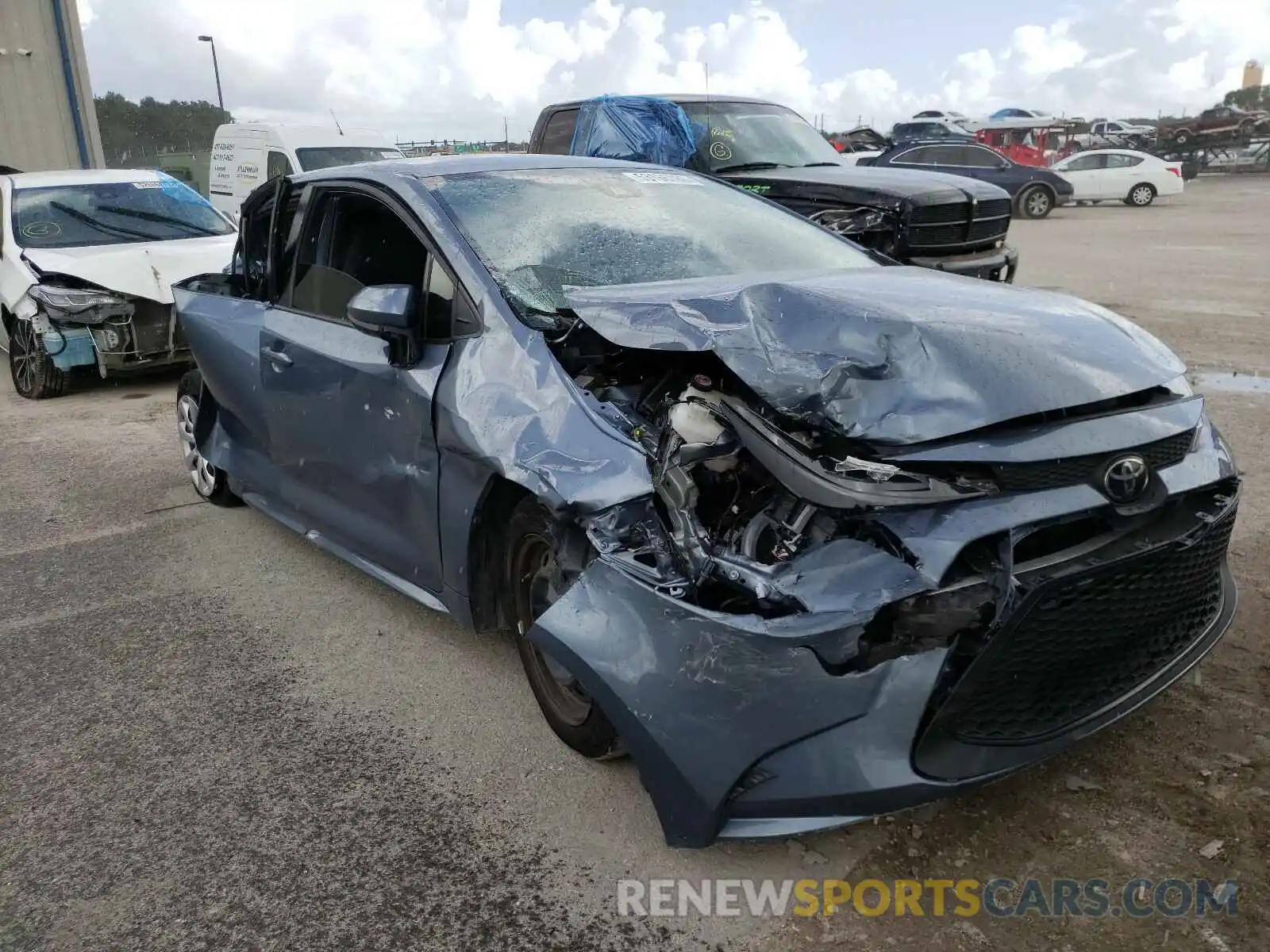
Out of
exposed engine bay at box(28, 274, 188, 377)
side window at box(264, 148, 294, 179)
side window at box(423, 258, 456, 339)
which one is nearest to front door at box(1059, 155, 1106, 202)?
side window at box(264, 148, 294, 179)

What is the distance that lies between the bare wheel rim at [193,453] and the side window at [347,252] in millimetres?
1637

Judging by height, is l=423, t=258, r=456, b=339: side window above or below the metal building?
below

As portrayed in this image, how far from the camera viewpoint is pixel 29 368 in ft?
27.3

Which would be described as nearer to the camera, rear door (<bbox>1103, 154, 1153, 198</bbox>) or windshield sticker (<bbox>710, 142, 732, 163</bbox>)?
windshield sticker (<bbox>710, 142, 732, 163</bbox>)

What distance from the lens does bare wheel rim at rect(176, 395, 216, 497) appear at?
5.38 metres

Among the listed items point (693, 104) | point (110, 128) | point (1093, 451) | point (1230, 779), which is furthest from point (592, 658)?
point (110, 128)

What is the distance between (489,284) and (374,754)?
151 cm

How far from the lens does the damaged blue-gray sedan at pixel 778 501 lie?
216 cm

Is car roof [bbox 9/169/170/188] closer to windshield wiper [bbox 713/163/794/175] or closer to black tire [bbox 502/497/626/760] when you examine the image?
windshield wiper [bbox 713/163/794/175]

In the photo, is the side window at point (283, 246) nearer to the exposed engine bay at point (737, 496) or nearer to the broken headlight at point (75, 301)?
the exposed engine bay at point (737, 496)

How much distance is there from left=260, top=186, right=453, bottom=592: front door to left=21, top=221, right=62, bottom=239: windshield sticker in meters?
5.68

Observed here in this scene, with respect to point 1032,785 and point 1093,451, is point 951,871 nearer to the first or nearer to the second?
point 1032,785

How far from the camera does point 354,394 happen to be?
353 centimetres

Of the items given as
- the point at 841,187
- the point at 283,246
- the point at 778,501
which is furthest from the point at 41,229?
the point at 778,501
